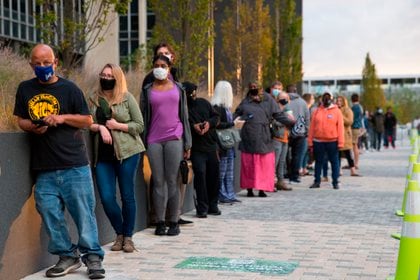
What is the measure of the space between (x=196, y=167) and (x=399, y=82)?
146 metres

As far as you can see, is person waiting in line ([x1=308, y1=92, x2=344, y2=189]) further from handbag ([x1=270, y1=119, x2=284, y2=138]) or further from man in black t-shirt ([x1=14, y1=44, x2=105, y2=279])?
man in black t-shirt ([x1=14, y1=44, x2=105, y2=279])

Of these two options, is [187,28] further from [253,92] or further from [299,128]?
[253,92]

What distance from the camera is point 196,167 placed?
10.5 metres

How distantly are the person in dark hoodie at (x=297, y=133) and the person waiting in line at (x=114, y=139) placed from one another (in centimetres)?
869

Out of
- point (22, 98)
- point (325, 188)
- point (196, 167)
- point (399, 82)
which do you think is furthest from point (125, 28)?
point (399, 82)

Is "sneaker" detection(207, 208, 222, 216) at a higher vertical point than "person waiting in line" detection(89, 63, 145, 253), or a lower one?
lower

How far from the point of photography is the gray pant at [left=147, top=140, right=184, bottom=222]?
9.06 metres

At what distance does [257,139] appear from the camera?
1343 centimetres

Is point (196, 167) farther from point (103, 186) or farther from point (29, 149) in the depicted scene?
point (29, 149)

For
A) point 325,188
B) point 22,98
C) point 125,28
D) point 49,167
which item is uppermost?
point 125,28

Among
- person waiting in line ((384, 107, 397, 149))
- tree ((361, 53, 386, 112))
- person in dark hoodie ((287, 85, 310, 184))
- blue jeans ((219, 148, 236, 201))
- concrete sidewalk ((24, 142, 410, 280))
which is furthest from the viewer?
tree ((361, 53, 386, 112))

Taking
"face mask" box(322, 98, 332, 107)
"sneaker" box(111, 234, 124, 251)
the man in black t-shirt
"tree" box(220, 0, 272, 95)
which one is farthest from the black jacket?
"tree" box(220, 0, 272, 95)

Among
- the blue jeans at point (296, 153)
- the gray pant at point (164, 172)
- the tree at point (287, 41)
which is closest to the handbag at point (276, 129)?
the blue jeans at point (296, 153)

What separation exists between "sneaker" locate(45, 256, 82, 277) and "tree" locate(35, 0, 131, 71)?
269 inches
